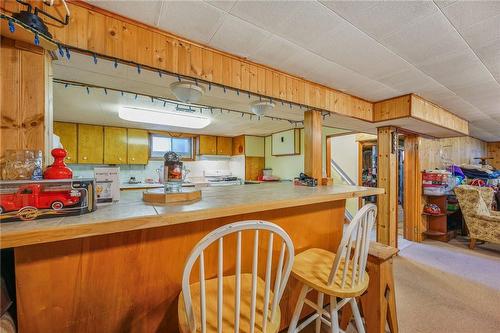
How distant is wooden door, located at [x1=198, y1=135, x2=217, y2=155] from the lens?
17.1ft

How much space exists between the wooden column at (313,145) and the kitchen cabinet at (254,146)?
3034mm

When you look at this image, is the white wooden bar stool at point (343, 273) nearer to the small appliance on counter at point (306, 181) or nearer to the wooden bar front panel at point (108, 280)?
the wooden bar front panel at point (108, 280)

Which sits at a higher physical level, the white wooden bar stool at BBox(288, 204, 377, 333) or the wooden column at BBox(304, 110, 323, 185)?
the wooden column at BBox(304, 110, 323, 185)

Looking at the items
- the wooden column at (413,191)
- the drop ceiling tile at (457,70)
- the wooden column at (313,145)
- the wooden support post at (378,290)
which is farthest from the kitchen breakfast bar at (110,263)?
the wooden column at (413,191)

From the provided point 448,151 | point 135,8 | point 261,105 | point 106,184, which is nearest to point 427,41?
point 261,105

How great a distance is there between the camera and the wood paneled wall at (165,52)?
46.4 inches

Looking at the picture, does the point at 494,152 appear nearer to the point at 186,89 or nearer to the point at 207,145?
the point at 207,145

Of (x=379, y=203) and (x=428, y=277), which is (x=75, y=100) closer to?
(x=379, y=203)

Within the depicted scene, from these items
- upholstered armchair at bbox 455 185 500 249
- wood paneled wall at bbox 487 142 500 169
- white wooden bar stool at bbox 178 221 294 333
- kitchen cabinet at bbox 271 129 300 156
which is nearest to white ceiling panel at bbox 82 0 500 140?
white wooden bar stool at bbox 178 221 294 333

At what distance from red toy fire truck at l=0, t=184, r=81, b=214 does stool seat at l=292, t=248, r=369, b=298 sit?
1171 millimetres

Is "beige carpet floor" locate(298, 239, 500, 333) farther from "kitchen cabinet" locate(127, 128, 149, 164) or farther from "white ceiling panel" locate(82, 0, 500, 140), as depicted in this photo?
"kitchen cabinet" locate(127, 128, 149, 164)

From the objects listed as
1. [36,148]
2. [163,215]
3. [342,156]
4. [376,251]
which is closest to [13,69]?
[36,148]

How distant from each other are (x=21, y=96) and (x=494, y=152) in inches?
412

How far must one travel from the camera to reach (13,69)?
101cm
